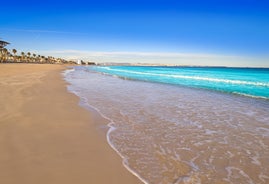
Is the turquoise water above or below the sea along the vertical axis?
below

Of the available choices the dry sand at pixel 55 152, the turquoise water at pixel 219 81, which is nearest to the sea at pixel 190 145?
the dry sand at pixel 55 152

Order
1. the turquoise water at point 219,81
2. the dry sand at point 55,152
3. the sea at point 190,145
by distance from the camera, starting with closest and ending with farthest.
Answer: the dry sand at point 55,152
the sea at point 190,145
the turquoise water at point 219,81

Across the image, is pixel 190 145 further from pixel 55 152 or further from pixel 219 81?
pixel 219 81

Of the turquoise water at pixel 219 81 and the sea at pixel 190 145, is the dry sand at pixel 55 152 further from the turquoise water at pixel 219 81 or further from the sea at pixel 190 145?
the turquoise water at pixel 219 81

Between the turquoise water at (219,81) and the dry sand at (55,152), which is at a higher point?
the dry sand at (55,152)

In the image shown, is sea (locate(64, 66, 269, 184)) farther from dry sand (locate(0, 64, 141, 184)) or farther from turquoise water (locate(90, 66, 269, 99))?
turquoise water (locate(90, 66, 269, 99))

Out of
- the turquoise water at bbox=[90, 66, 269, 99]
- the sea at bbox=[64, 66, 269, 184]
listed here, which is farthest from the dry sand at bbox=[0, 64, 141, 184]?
the turquoise water at bbox=[90, 66, 269, 99]

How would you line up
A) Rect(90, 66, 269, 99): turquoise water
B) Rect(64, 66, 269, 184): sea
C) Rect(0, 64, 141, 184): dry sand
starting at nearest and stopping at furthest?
1. Rect(0, 64, 141, 184): dry sand
2. Rect(64, 66, 269, 184): sea
3. Rect(90, 66, 269, 99): turquoise water

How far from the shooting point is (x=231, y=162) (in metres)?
3.94

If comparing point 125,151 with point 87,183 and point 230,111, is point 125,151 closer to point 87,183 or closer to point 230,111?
point 87,183

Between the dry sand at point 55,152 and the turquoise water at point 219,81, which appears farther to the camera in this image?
the turquoise water at point 219,81

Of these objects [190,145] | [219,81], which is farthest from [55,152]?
[219,81]

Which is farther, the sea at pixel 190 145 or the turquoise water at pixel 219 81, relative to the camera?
the turquoise water at pixel 219 81

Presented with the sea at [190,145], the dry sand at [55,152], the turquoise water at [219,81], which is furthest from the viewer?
the turquoise water at [219,81]
